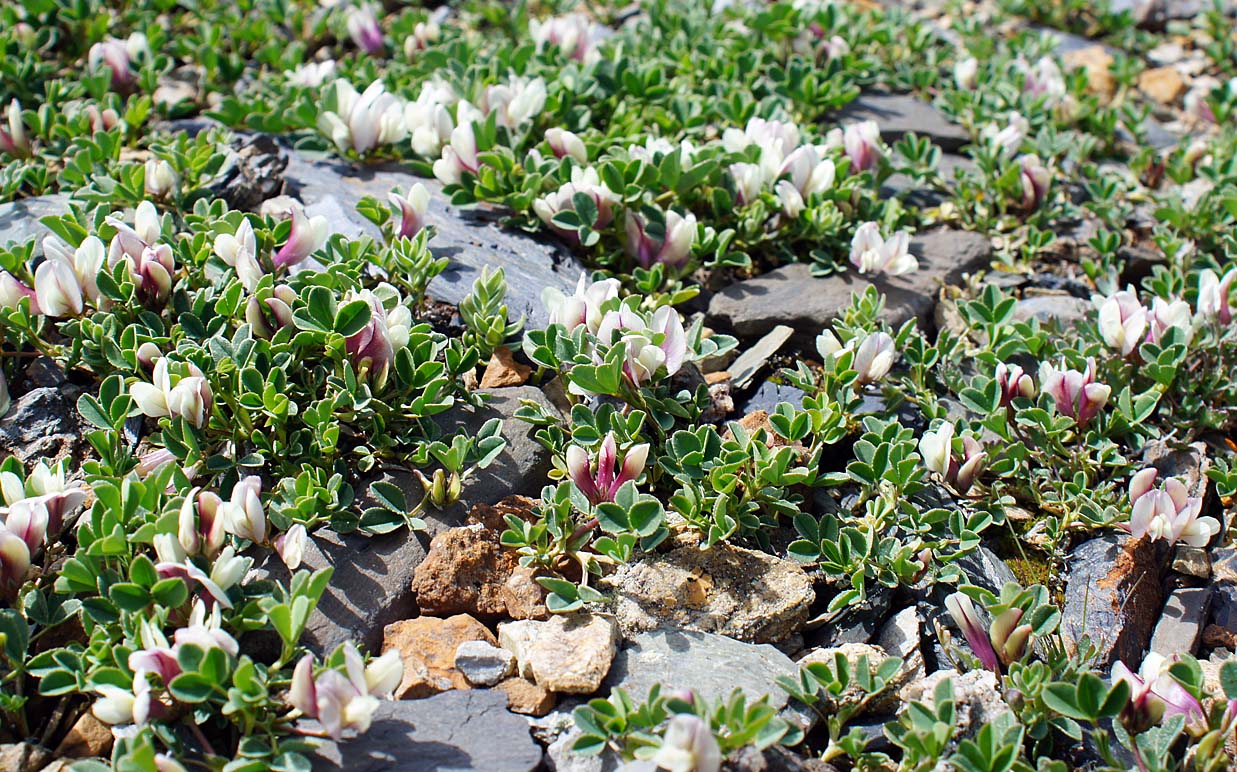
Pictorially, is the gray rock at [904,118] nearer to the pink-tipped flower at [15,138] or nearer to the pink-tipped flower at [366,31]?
the pink-tipped flower at [366,31]

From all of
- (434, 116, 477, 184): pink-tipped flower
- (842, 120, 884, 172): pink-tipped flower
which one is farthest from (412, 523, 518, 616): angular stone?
(842, 120, 884, 172): pink-tipped flower

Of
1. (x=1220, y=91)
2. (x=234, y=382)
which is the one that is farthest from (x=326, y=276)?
(x=1220, y=91)

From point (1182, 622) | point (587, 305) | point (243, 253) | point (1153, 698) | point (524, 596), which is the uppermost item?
point (243, 253)

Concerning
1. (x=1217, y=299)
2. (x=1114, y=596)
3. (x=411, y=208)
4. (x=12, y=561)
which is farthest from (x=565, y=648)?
(x=1217, y=299)

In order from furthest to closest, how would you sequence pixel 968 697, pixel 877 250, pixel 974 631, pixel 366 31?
pixel 366 31 → pixel 877 250 → pixel 974 631 → pixel 968 697

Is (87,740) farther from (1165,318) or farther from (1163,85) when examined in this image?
(1163,85)

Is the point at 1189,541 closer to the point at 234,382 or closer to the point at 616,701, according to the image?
the point at 616,701

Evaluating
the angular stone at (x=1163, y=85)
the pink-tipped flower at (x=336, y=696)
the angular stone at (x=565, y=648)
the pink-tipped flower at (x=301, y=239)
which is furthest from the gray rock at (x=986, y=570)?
the angular stone at (x=1163, y=85)

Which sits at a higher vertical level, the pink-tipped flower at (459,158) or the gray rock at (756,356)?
the pink-tipped flower at (459,158)
